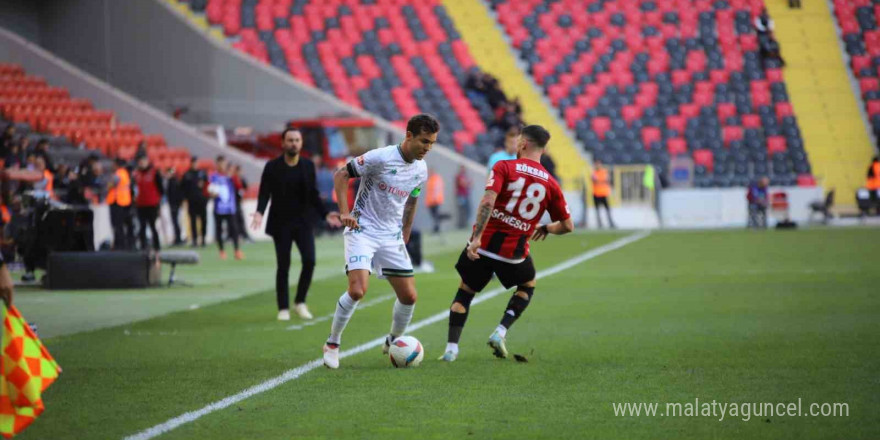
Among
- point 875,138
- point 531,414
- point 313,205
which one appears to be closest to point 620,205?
point 875,138

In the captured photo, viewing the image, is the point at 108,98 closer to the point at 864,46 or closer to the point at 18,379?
the point at 864,46

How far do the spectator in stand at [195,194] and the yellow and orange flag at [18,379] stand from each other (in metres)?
21.6

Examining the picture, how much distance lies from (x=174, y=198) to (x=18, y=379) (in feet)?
76.7

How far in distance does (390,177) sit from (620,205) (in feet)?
95.3

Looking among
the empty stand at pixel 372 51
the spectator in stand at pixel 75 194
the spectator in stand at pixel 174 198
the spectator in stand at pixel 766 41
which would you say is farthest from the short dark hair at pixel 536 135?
the spectator in stand at pixel 766 41

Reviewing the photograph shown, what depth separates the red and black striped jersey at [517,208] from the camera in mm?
9781

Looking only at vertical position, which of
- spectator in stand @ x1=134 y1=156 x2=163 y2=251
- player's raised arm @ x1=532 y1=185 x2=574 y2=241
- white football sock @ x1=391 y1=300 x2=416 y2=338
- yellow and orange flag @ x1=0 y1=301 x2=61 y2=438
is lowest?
spectator in stand @ x1=134 y1=156 x2=163 y2=251

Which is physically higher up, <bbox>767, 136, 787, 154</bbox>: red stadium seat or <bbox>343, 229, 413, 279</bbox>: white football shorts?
<bbox>343, 229, 413, 279</bbox>: white football shorts

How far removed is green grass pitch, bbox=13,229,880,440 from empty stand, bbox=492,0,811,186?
22.8m

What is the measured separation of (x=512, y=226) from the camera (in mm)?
9898

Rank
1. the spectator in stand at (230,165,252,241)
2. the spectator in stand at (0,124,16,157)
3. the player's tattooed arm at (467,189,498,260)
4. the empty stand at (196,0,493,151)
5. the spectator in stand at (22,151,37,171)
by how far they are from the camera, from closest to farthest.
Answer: the player's tattooed arm at (467,189,498,260) < the spectator in stand at (22,151,37,171) < the spectator in stand at (0,124,16,157) < the spectator in stand at (230,165,252,241) < the empty stand at (196,0,493,151)

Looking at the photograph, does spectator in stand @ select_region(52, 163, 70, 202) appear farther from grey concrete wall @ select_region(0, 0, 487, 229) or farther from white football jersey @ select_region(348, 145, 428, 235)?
white football jersey @ select_region(348, 145, 428, 235)

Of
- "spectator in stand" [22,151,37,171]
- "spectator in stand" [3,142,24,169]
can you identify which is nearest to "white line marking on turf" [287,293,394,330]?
"spectator in stand" [22,151,37,171]

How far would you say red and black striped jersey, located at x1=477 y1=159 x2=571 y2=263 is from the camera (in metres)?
9.78
